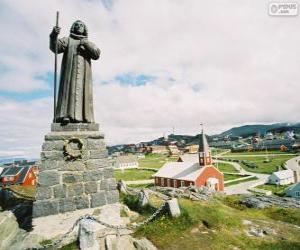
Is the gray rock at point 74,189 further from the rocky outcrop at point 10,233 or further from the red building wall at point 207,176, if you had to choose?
the red building wall at point 207,176

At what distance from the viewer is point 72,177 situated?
28.9ft

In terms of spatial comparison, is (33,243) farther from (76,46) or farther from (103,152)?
(76,46)

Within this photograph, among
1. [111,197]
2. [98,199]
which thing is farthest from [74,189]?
[111,197]

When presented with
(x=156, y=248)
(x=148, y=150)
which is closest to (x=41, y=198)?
(x=156, y=248)

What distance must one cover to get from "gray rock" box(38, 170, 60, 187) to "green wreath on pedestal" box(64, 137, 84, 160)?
59 centimetres

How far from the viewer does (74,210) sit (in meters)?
8.73

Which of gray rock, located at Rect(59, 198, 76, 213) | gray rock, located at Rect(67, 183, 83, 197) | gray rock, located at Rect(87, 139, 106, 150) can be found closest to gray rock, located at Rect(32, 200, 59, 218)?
gray rock, located at Rect(59, 198, 76, 213)

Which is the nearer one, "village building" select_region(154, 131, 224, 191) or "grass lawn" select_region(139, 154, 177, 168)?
"village building" select_region(154, 131, 224, 191)

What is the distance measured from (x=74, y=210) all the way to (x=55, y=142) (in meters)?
2.06

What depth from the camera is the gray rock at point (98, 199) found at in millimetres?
8961

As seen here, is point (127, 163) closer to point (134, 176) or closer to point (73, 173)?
point (134, 176)

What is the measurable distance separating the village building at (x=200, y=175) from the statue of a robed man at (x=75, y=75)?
3910 centimetres

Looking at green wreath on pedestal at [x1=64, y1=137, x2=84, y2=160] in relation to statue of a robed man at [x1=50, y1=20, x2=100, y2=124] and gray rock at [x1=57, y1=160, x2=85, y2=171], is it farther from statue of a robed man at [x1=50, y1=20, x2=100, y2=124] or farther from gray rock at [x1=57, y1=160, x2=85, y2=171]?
statue of a robed man at [x1=50, y1=20, x2=100, y2=124]

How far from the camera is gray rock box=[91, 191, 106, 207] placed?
29.4 feet
